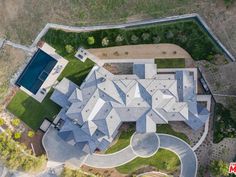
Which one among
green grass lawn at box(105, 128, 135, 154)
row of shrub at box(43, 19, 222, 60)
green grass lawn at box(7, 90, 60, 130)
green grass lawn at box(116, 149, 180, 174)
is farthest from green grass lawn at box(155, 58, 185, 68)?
green grass lawn at box(7, 90, 60, 130)

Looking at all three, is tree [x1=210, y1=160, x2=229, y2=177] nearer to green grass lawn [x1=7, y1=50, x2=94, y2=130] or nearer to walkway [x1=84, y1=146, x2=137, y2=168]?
walkway [x1=84, y1=146, x2=137, y2=168]

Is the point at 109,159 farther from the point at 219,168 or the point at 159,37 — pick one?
the point at 159,37

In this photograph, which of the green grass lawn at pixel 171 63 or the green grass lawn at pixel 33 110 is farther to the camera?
the green grass lawn at pixel 33 110

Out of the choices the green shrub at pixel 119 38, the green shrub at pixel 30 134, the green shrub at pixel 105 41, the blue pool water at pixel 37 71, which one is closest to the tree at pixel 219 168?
the green shrub at pixel 119 38

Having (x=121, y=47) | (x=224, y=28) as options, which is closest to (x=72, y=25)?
(x=121, y=47)

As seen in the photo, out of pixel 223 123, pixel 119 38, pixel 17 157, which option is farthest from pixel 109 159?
pixel 119 38

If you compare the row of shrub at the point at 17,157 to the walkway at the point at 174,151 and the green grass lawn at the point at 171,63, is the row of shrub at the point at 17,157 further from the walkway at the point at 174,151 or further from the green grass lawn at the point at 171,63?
the green grass lawn at the point at 171,63

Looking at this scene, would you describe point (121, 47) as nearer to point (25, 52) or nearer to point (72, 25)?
point (72, 25)
